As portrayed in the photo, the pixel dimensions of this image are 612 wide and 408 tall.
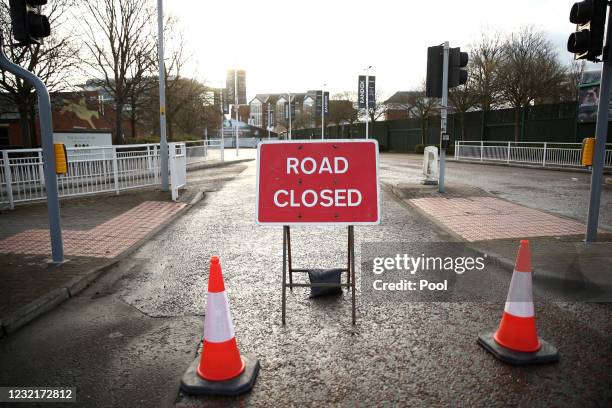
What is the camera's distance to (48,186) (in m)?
5.27

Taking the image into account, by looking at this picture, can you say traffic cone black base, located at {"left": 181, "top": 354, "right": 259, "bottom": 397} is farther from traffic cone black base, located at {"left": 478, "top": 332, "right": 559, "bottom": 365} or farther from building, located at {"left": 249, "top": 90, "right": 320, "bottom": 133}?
building, located at {"left": 249, "top": 90, "right": 320, "bottom": 133}

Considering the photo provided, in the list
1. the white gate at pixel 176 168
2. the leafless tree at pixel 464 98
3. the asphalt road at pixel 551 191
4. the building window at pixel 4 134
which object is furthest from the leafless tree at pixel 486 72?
the building window at pixel 4 134

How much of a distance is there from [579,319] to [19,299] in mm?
5209

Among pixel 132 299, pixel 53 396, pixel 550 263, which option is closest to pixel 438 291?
pixel 550 263

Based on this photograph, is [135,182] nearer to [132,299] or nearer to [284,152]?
[132,299]

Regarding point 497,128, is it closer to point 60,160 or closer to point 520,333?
point 520,333

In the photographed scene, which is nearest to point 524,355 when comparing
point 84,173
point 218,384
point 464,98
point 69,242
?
point 218,384

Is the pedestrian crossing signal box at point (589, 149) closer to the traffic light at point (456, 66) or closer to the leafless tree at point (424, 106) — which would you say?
the traffic light at point (456, 66)

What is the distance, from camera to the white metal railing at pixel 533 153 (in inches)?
775

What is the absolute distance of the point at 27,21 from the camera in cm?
492

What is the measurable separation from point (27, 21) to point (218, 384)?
15.3 feet

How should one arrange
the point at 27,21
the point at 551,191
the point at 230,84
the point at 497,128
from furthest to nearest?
the point at 230,84, the point at 497,128, the point at 551,191, the point at 27,21

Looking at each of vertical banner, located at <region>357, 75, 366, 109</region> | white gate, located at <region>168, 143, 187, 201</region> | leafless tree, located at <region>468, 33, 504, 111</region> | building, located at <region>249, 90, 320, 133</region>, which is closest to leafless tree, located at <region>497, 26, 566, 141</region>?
leafless tree, located at <region>468, 33, 504, 111</region>

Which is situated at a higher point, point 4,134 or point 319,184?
point 4,134
